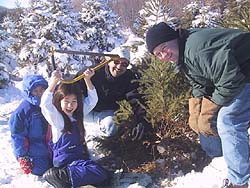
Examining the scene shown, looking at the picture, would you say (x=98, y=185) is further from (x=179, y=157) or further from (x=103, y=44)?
(x=103, y=44)

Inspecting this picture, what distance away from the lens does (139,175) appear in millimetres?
4082

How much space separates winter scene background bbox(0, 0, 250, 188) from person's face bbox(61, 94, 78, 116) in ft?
2.55

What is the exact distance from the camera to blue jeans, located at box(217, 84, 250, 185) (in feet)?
9.93

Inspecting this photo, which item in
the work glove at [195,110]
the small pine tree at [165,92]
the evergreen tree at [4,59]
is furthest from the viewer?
the evergreen tree at [4,59]

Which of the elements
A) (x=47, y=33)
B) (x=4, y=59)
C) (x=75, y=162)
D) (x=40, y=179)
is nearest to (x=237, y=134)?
(x=75, y=162)

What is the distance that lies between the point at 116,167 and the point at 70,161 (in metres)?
0.50

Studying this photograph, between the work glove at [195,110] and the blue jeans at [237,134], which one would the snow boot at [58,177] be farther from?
the blue jeans at [237,134]

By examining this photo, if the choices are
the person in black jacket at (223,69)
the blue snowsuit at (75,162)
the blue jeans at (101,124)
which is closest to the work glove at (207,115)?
the person in black jacket at (223,69)

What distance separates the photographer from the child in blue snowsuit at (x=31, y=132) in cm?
432

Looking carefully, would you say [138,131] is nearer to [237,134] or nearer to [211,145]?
[211,145]

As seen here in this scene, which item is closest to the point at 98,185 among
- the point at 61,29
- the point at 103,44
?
the point at 61,29

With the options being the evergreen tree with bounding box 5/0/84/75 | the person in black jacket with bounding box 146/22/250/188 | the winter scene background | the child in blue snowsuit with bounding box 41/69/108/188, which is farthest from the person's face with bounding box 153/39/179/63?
the evergreen tree with bounding box 5/0/84/75

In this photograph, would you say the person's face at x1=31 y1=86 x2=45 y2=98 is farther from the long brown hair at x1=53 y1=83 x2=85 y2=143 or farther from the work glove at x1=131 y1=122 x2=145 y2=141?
the work glove at x1=131 y1=122 x2=145 y2=141

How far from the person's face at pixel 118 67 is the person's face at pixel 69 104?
0.86 m
